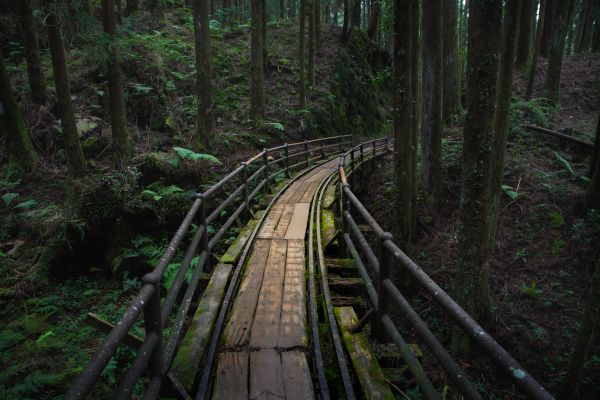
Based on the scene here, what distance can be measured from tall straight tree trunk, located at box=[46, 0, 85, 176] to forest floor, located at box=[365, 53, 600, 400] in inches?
373

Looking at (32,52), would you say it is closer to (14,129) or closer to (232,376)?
(14,129)

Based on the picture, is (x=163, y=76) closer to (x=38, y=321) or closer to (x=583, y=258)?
(x=38, y=321)

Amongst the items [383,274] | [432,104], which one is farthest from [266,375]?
[432,104]

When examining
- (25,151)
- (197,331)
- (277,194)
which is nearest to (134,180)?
(277,194)

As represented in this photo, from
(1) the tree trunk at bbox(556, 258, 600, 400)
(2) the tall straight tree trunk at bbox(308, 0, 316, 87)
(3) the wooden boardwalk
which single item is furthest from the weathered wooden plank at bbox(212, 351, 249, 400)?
(2) the tall straight tree trunk at bbox(308, 0, 316, 87)

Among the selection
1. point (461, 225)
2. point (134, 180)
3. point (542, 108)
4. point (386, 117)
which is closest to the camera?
point (461, 225)

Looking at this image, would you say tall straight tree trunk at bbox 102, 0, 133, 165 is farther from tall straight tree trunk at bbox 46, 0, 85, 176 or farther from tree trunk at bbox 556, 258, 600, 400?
tree trunk at bbox 556, 258, 600, 400

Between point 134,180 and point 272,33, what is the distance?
2325cm

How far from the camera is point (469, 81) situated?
5.87m

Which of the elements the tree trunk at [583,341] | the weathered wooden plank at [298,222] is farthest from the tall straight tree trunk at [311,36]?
the tree trunk at [583,341]

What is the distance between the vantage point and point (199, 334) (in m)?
3.61

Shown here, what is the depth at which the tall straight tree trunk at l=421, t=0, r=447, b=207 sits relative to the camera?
10.3 meters

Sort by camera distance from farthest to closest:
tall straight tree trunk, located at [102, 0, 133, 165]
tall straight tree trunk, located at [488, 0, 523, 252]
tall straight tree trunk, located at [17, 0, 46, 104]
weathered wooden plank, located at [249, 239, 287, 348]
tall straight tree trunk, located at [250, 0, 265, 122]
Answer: tall straight tree trunk, located at [250, 0, 265, 122] → tall straight tree trunk, located at [17, 0, 46, 104] → tall straight tree trunk, located at [102, 0, 133, 165] → tall straight tree trunk, located at [488, 0, 523, 252] → weathered wooden plank, located at [249, 239, 287, 348]

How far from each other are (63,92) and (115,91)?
1.31 metres
